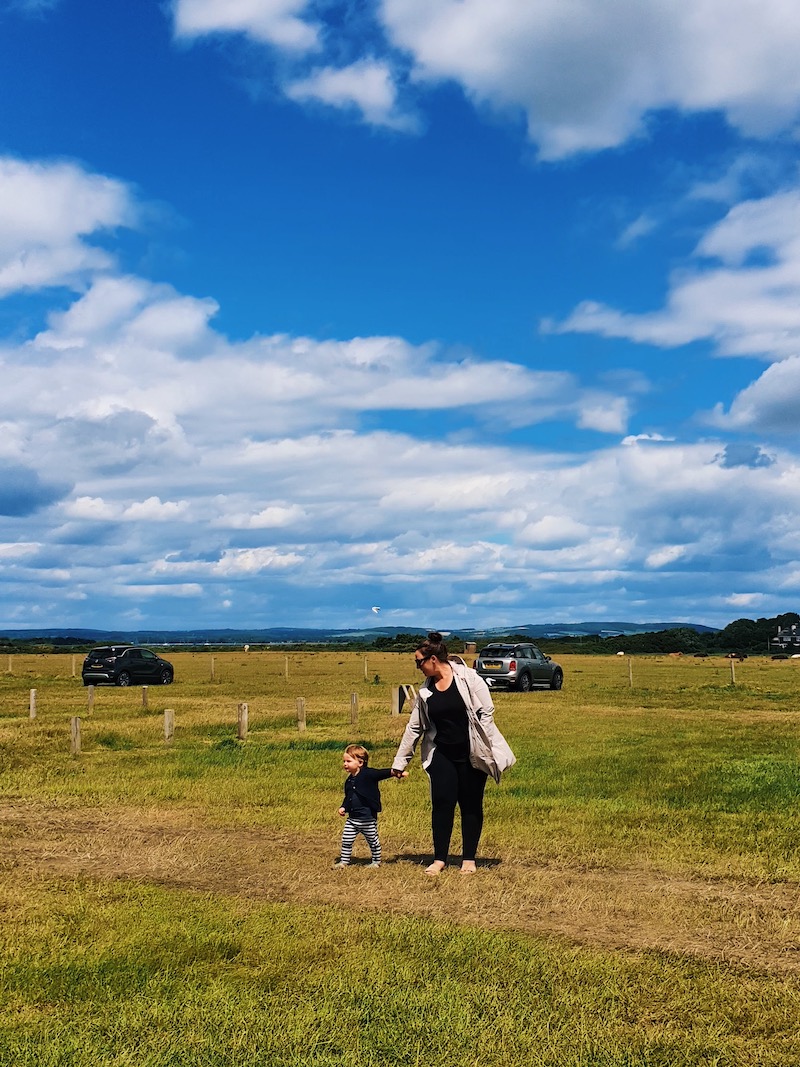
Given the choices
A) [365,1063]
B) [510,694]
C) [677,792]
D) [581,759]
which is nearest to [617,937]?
[365,1063]

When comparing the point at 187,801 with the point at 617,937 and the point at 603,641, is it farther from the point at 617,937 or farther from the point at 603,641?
the point at 603,641

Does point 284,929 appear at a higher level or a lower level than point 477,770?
lower

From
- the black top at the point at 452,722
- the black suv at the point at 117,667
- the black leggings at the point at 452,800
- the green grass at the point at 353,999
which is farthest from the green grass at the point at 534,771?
the black suv at the point at 117,667

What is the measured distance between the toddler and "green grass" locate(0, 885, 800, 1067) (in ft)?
6.27

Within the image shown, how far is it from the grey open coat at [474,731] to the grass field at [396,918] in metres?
1.01

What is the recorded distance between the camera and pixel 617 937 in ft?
24.1

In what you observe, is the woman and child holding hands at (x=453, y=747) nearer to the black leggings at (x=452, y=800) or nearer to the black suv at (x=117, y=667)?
the black leggings at (x=452, y=800)

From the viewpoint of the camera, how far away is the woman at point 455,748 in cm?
932

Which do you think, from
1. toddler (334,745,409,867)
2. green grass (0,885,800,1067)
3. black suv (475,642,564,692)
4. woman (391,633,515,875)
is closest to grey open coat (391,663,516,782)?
woman (391,633,515,875)

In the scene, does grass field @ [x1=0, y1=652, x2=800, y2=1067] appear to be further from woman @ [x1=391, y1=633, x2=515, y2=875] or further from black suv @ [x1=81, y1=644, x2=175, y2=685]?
black suv @ [x1=81, y1=644, x2=175, y2=685]

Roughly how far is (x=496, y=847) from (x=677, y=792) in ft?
14.7

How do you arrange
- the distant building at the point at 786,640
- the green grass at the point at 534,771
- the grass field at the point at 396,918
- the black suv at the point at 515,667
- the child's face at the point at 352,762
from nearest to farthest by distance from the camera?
the grass field at the point at 396,918 → the child's face at the point at 352,762 → the green grass at the point at 534,771 → the black suv at the point at 515,667 → the distant building at the point at 786,640

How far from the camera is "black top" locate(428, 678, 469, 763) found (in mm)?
9344

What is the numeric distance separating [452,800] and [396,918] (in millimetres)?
1860
